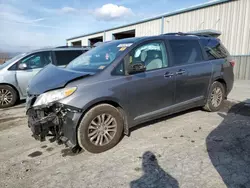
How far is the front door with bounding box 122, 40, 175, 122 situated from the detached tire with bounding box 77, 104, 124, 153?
339 mm

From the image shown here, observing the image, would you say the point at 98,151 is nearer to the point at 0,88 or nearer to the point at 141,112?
the point at 141,112

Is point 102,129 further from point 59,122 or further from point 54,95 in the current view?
point 54,95

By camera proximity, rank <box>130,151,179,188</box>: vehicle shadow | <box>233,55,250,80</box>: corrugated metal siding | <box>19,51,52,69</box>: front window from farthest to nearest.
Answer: <box>233,55,250,80</box>: corrugated metal siding → <box>19,51,52,69</box>: front window → <box>130,151,179,188</box>: vehicle shadow

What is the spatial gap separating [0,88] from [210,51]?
18.9 ft

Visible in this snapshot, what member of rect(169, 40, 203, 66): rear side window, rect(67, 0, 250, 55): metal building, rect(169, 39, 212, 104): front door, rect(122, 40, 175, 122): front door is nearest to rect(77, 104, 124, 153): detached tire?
rect(122, 40, 175, 122): front door

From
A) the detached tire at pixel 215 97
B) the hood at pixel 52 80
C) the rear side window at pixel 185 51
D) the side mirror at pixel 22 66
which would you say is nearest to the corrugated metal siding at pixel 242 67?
the detached tire at pixel 215 97

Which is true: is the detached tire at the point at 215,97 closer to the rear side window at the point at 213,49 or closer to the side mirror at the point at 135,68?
the rear side window at the point at 213,49

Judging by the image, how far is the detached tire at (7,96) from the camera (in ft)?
19.0

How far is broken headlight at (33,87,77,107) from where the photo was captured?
280 centimetres

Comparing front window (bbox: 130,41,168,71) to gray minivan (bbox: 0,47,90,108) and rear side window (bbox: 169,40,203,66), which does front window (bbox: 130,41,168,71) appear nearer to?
rear side window (bbox: 169,40,203,66)

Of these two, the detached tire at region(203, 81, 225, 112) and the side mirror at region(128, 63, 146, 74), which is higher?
the side mirror at region(128, 63, 146, 74)

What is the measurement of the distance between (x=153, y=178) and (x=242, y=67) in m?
10.1

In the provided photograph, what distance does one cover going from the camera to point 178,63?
12.9 ft

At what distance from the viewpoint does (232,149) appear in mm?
3104
